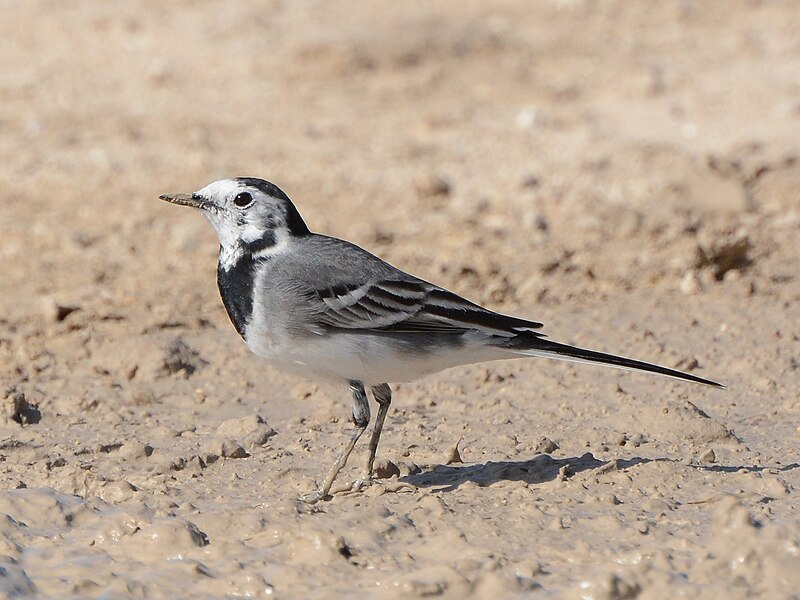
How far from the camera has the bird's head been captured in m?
6.44

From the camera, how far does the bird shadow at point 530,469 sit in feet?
20.1

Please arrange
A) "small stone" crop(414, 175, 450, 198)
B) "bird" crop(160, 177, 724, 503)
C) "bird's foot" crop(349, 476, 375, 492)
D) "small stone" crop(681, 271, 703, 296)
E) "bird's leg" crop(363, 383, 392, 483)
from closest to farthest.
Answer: "bird" crop(160, 177, 724, 503) < "bird's foot" crop(349, 476, 375, 492) < "bird's leg" crop(363, 383, 392, 483) < "small stone" crop(681, 271, 703, 296) < "small stone" crop(414, 175, 450, 198)

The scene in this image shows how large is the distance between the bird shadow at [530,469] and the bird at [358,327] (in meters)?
Answer: 0.34

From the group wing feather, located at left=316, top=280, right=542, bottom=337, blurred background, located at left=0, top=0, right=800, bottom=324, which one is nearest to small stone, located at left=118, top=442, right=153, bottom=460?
wing feather, located at left=316, top=280, right=542, bottom=337

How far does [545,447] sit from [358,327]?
3.92 feet

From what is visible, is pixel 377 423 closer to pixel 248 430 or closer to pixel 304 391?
pixel 248 430

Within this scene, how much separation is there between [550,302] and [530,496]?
3.43 metres

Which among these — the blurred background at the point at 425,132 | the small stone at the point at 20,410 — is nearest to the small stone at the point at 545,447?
the blurred background at the point at 425,132

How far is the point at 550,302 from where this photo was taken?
911cm

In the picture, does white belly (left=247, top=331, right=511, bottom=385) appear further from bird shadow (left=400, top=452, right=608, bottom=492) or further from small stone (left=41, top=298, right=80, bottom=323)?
small stone (left=41, top=298, right=80, bottom=323)

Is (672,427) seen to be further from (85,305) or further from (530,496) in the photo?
(85,305)

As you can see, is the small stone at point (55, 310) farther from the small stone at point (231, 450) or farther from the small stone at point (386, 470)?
the small stone at point (386, 470)

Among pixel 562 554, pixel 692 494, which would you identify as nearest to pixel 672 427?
pixel 692 494

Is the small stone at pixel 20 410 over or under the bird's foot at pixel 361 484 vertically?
over
